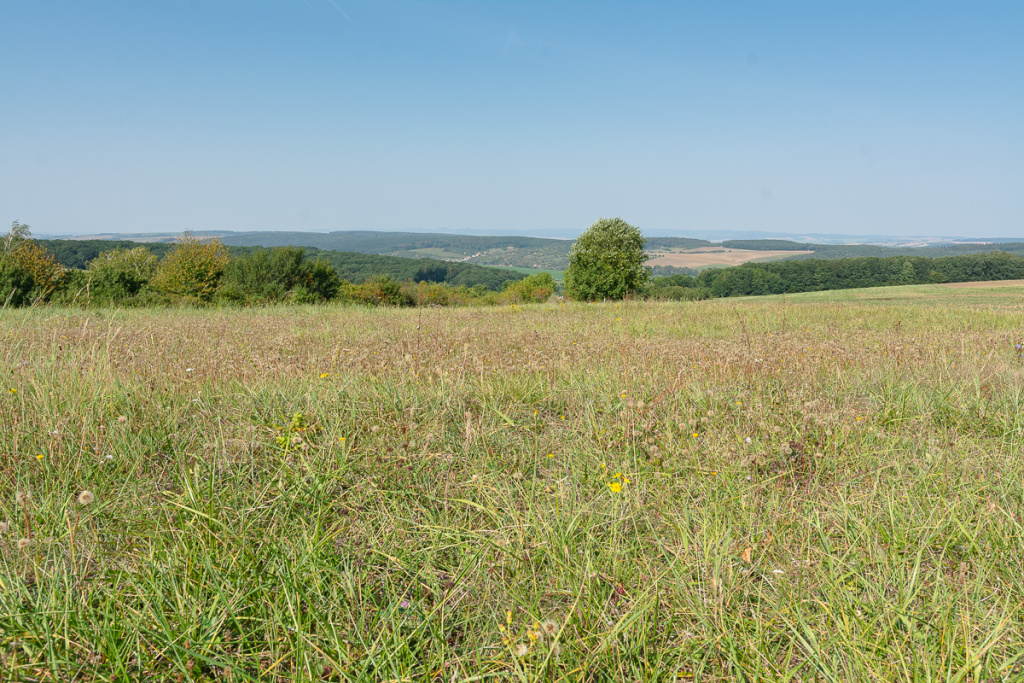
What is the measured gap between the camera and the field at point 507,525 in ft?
5.05

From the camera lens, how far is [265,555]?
1909 mm

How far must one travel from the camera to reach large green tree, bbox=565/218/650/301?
112 ft

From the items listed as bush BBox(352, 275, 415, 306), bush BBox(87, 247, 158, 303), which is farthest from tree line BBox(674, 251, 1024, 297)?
bush BBox(87, 247, 158, 303)

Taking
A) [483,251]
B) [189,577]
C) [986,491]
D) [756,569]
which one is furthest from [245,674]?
[483,251]

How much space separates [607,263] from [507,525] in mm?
33974

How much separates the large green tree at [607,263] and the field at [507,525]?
29571mm

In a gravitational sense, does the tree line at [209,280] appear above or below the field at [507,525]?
above

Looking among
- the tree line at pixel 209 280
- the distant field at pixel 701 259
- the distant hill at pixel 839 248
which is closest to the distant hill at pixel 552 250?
the distant hill at pixel 839 248

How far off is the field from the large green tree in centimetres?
2957

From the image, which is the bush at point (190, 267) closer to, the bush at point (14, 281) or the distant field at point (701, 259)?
the bush at point (14, 281)

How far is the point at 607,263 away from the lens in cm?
3491

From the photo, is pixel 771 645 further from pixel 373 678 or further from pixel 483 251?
pixel 483 251

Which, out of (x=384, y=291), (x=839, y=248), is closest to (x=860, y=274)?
(x=384, y=291)

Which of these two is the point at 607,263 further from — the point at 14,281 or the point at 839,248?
the point at 839,248
